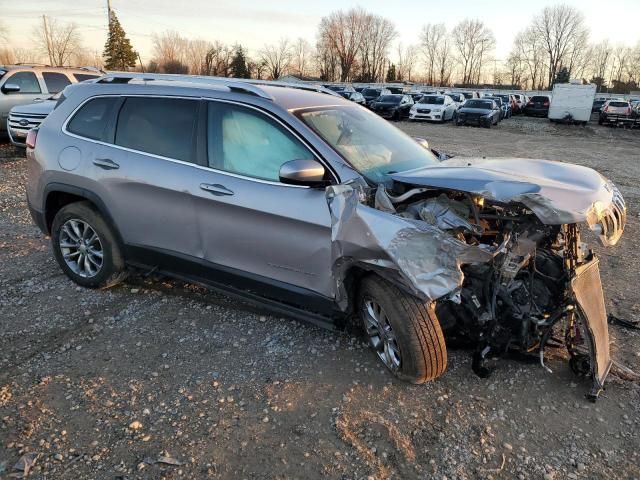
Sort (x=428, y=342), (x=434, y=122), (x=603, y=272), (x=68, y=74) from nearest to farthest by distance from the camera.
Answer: (x=428, y=342) → (x=603, y=272) → (x=68, y=74) → (x=434, y=122)

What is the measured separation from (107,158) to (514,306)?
3.27 m

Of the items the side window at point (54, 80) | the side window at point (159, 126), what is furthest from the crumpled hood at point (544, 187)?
the side window at point (54, 80)

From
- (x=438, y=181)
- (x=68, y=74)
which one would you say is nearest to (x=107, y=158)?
(x=438, y=181)

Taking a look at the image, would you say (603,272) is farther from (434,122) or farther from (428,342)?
(434,122)

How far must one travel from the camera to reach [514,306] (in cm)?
308

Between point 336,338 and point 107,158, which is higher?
point 107,158

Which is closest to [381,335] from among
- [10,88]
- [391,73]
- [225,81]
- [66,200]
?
[225,81]

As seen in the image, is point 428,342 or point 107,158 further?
point 107,158

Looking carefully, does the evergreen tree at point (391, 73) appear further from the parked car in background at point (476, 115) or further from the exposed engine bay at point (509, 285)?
the exposed engine bay at point (509, 285)

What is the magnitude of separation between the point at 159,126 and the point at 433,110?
81.0 feet

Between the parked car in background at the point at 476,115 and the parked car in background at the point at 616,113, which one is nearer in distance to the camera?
the parked car in background at the point at 476,115

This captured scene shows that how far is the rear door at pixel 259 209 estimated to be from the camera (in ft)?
10.6

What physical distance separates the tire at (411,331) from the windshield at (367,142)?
75 cm

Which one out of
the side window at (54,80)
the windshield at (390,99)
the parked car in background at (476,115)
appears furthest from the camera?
the windshield at (390,99)
